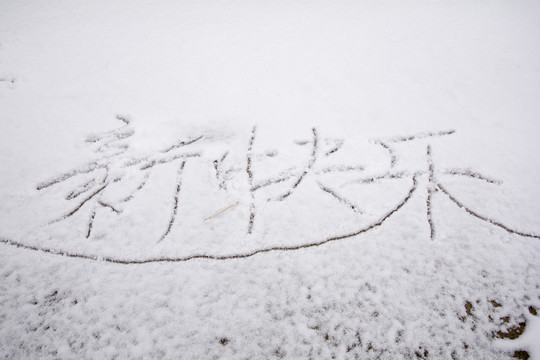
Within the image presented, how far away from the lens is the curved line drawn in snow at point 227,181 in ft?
3.16

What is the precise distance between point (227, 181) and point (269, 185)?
155mm

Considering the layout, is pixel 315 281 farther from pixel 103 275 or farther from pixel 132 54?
pixel 132 54

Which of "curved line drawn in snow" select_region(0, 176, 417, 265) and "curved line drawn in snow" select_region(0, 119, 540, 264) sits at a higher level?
"curved line drawn in snow" select_region(0, 119, 540, 264)

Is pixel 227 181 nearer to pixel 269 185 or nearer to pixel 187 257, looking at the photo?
pixel 269 185

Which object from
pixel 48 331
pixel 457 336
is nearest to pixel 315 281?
pixel 457 336

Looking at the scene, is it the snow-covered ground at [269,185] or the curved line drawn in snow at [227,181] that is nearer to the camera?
the snow-covered ground at [269,185]

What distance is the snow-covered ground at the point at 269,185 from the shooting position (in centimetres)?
80

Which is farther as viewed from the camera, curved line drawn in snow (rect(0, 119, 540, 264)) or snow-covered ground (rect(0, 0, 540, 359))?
curved line drawn in snow (rect(0, 119, 540, 264))

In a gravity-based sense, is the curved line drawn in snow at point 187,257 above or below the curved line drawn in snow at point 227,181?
below

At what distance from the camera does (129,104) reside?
4.43 ft

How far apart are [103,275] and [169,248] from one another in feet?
0.65

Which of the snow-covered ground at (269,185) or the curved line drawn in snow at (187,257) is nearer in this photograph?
the snow-covered ground at (269,185)

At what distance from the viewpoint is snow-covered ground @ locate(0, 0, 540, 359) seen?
0.80m

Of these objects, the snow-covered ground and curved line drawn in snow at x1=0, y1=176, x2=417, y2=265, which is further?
curved line drawn in snow at x1=0, y1=176, x2=417, y2=265
